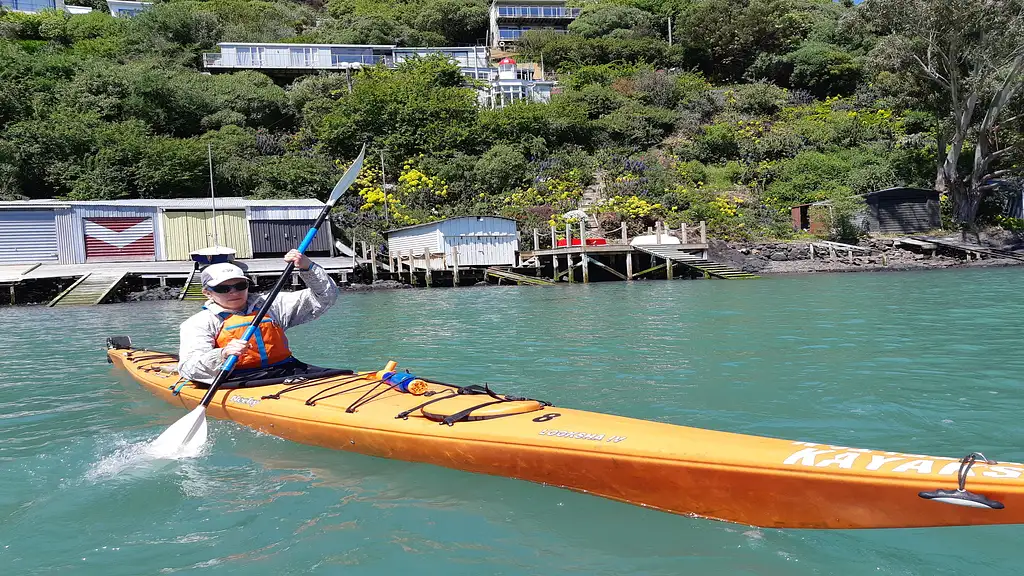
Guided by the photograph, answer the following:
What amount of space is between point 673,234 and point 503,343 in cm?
1974

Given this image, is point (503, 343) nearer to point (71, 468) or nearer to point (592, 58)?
point (71, 468)

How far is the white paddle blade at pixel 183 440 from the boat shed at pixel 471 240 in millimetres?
19505

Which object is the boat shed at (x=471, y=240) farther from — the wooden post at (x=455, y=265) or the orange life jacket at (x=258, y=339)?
the orange life jacket at (x=258, y=339)

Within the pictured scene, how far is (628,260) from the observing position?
24750mm

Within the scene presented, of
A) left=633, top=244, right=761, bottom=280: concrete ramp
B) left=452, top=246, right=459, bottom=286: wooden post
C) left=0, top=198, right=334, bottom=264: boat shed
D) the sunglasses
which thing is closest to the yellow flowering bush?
left=633, top=244, right=761, bottom=280: concrete ramp

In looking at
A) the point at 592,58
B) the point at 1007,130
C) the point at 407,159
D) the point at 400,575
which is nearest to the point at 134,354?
the point at 400,575

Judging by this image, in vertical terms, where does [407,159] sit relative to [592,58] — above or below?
below

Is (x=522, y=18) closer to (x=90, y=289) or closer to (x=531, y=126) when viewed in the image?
(x=531, y=126)

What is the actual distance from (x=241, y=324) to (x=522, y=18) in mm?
59613

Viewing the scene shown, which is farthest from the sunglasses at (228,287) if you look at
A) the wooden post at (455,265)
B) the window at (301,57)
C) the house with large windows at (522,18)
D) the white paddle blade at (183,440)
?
the house with large windows at (522,18)

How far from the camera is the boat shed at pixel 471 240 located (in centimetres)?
2483

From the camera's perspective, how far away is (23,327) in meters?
14.3

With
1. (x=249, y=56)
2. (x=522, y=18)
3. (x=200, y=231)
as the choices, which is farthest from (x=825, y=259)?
(x=522, y=18)

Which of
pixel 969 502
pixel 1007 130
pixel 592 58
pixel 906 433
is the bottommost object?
pixel 906 433
